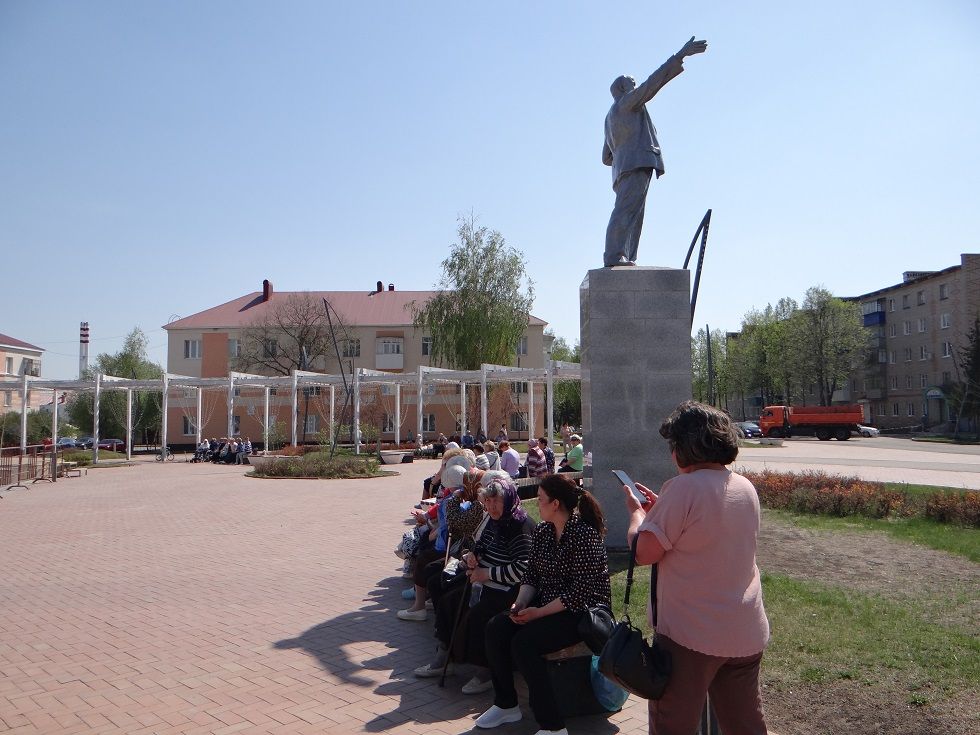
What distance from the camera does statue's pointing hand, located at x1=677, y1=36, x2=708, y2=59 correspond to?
24.7ft

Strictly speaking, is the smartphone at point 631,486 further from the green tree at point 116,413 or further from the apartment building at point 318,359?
the green tree at point 116,413

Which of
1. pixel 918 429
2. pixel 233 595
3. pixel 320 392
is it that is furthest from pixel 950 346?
pixel 233 595

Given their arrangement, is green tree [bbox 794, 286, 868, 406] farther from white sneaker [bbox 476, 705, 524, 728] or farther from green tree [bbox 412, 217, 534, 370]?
white sneaker [bbox 476, 705, 524, 728]

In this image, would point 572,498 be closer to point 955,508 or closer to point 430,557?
point 430,557

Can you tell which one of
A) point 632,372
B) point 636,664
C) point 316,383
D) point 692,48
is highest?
point 692,48

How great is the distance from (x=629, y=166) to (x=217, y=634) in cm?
649

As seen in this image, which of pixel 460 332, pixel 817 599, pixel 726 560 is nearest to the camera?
pixel 726 560

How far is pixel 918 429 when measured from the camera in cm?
5166

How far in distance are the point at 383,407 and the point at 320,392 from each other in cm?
627

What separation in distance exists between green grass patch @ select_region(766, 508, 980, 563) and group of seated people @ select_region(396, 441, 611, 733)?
5.63m

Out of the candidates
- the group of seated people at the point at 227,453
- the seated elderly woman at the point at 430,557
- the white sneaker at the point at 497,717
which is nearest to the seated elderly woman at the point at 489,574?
the white sneaker at the point at 497,717

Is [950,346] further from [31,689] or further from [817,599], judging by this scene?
[31,689]

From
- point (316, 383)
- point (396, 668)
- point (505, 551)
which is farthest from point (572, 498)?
point (316, 383)

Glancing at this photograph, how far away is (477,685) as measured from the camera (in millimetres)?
4312
